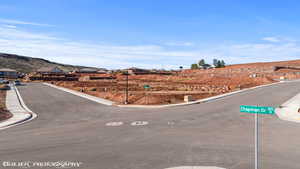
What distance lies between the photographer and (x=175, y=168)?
692cm

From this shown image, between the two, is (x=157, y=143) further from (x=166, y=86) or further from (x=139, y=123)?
(x=166, y=86)

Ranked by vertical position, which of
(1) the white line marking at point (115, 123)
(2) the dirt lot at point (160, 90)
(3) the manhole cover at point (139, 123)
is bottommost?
(1) the white line marking at point (115, 123)


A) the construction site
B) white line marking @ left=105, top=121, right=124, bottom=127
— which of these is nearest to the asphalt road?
white line marking @ left=105, top=121, right=124, bottom=127

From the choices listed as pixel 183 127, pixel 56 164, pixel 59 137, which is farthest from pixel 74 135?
pixel 183 127

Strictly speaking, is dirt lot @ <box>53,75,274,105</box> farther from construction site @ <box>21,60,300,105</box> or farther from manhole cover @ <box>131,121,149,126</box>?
manhole cover @ <box>131,121,149,126</box>

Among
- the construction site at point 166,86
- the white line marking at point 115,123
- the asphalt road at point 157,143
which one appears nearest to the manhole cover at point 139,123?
the asphalt road at point 157,143

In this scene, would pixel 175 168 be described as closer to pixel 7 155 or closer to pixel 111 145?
pixel 111 145

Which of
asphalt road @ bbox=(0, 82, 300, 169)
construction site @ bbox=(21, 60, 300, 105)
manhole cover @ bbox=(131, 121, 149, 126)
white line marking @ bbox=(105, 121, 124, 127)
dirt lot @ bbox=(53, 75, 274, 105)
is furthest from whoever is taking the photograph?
construction site @ bbox=(21, 60, 300, 105)

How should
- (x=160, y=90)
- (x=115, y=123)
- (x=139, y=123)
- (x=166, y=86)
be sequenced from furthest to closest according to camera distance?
1. (x=166, y=86)
2. (x=160, y=90)
3. (x=115, y=123)
4. (x=139, y=123)

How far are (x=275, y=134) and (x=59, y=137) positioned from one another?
435 inches

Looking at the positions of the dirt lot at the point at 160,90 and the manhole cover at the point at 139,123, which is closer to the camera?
the manhole cover at the point at 139,123

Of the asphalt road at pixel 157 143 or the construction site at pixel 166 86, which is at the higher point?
the construction site at pixel 166 86

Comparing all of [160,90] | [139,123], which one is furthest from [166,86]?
[139,123]

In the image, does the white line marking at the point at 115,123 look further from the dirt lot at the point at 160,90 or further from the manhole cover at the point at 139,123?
the dirt lot at the point at 160,90
